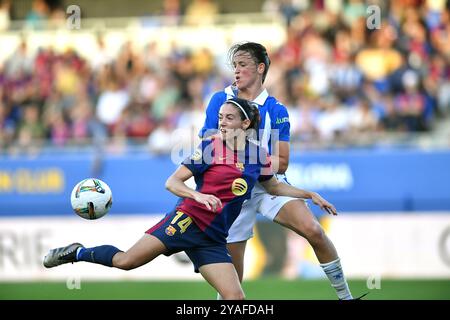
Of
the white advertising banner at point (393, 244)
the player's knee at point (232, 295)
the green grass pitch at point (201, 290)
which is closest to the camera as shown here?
the player's knee at point (232, 295)

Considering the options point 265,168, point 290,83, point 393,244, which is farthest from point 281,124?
point 290,83

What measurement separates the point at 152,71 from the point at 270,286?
571 centimetres

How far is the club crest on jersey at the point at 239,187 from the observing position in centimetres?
733

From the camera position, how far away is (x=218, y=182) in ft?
24.0

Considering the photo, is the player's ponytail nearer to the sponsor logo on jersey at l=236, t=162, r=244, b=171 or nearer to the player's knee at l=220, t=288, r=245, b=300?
the sponsor logo on jersey at l=236, t=162, r=244, b=171

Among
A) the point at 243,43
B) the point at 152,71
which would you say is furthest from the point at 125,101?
the point at 243,43

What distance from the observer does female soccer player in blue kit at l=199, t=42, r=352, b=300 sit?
8.04 m

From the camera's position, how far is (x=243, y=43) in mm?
8289

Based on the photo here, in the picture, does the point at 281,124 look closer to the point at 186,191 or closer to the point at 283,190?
the point at 283,190

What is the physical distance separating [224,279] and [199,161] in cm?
95

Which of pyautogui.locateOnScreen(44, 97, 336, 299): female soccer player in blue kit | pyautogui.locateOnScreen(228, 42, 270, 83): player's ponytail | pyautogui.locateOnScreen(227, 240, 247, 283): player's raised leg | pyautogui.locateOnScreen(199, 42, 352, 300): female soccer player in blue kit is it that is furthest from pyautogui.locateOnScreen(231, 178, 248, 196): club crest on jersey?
pyautogui.locateOnScreen(228, 42, 270, 83): player's ponytail

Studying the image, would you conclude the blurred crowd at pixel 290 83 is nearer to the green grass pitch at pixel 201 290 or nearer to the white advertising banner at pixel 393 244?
the white advertising banner at pixel 393 244

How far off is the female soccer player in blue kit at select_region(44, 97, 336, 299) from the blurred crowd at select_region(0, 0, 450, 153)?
290 inches

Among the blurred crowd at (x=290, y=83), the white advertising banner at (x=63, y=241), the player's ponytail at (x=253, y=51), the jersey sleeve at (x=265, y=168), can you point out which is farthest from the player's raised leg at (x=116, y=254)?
the blurred crowd at (x=290, y=83)
